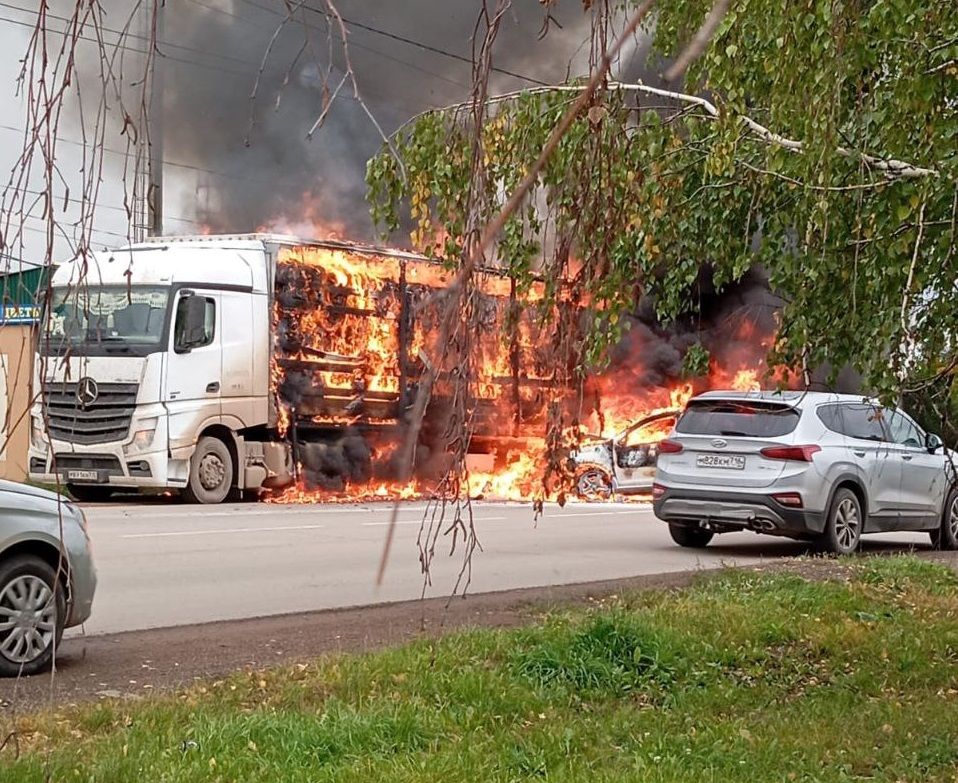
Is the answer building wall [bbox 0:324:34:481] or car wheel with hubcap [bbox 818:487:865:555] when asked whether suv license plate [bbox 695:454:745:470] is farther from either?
building wall [bbox 0:324:34:481]

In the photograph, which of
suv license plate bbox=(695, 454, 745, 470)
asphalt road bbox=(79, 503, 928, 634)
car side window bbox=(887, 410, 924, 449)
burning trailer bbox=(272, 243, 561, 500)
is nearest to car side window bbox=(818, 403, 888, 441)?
car side window bbox=(887, 410, 924, 449)

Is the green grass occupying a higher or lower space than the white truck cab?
lower

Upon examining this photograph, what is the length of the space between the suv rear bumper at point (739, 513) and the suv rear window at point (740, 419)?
67 centimetres

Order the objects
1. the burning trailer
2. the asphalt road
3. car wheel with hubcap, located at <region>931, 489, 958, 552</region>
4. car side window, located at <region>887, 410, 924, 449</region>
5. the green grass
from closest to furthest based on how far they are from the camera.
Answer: the green grass < the asphalt road < car side window, located at <region>887, 410, 924, 449</region> < car wheel with hubcap, located at <region>931, 489, 958, 552</region> < the burning trailer

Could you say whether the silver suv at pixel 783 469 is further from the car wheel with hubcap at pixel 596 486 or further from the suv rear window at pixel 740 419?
the car wheel with hubcap at pixel 596 486

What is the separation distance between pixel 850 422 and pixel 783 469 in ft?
4.25

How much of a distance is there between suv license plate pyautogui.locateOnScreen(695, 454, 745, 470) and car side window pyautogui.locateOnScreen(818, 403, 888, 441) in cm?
106

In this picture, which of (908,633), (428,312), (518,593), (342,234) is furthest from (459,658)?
(342,234)

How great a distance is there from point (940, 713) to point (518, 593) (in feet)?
15.3

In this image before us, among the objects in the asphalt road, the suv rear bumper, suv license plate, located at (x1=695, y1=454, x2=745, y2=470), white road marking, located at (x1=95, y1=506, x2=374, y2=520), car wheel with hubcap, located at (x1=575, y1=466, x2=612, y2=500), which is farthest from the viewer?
car wheel with hubcap, located at (x1=575, y1=466, x2=612, y2=500)

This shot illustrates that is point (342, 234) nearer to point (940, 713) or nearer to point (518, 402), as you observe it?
point (940, 713)

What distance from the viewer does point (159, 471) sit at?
59.2ft

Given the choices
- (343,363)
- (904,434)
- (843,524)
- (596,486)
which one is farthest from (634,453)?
(843,524)

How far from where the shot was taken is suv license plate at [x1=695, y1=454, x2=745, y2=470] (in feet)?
43.7
